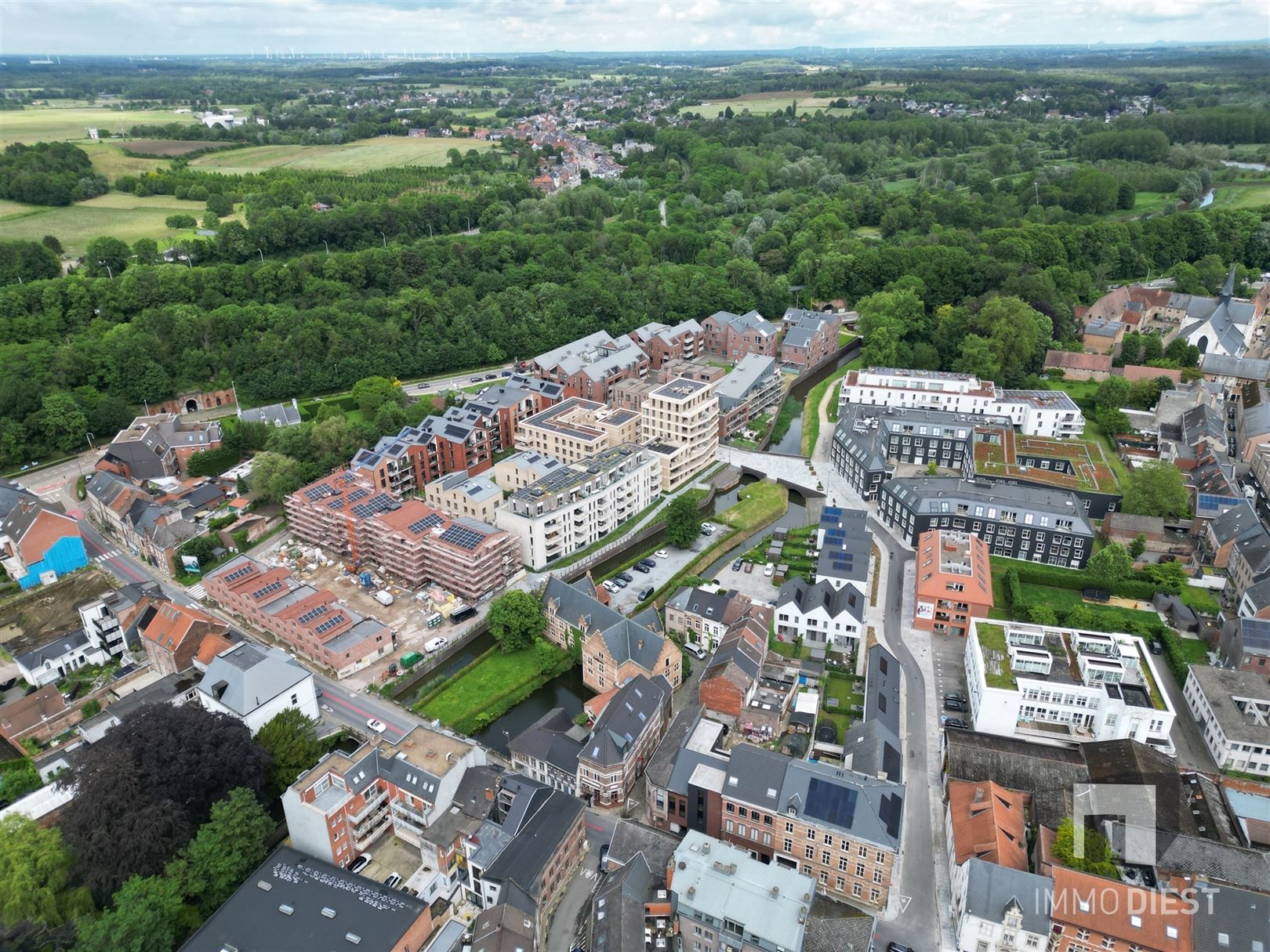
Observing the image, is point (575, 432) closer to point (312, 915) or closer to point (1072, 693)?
point (1072, 693)

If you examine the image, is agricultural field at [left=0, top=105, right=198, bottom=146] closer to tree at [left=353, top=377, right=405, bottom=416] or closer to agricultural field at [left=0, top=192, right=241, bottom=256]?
agricultural field at [left=0, top=192, right=241, bottom=256]

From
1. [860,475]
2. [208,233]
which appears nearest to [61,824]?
[860,475]

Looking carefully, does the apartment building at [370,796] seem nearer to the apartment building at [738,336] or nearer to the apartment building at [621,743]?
the apartment building at [621,743]

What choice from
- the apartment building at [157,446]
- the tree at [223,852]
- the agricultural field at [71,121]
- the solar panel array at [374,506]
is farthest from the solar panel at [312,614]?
the agricultural field at [71,121]

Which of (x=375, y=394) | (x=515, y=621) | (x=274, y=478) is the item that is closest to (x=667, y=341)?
(x=375, y=394)

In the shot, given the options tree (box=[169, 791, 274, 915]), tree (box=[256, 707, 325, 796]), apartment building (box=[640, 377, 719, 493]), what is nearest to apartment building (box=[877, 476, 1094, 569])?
apartment building (box=[640, 377, 719, 493])
